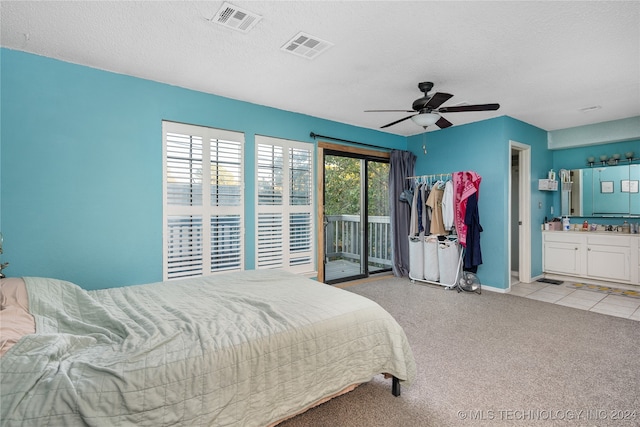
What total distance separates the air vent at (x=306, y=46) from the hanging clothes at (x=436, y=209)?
9.62 ft

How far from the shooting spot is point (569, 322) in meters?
3.23

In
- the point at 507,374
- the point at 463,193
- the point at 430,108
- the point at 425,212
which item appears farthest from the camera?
the point at 425,212

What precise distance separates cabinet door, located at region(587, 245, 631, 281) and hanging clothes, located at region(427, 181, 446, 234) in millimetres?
2470

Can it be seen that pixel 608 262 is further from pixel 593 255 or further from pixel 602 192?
pixel 602 192

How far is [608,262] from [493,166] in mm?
2372

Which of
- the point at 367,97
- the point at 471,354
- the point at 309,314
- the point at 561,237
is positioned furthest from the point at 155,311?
the point at 561,237

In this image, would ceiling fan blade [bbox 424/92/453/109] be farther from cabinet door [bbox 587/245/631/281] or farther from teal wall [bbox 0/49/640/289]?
cabinet door [bbox 587/245/631/281]

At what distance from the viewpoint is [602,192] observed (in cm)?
502

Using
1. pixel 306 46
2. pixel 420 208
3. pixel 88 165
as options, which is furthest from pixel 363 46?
pixel 420 208

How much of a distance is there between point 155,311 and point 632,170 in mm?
6623

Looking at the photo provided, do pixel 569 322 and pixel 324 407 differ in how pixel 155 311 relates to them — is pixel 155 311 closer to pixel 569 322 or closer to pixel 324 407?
pixel 324 407

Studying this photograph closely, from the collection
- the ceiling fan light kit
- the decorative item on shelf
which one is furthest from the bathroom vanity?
the ceiling fan light kit

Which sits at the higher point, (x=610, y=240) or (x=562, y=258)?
(x=610, y=240)

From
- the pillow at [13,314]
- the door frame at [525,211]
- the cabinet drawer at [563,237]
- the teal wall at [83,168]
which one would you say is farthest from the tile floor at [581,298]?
the pillow at [13,314]
